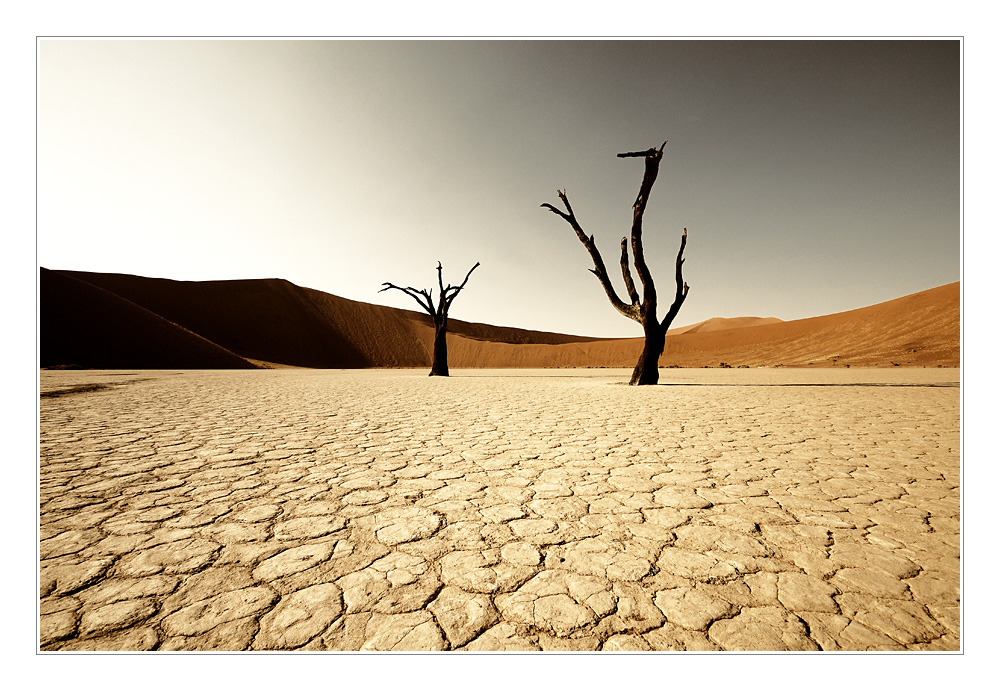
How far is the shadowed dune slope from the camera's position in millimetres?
19406

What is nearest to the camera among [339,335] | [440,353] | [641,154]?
[641,154]

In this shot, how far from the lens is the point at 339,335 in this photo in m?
45.0

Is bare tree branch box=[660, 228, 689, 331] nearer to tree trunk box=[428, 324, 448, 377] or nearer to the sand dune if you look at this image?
tree trunk box=[428, 324, 448, 377]

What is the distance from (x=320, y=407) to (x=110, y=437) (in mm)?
2695

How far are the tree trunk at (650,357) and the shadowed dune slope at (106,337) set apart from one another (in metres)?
25.0

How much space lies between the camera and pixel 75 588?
1493 mm

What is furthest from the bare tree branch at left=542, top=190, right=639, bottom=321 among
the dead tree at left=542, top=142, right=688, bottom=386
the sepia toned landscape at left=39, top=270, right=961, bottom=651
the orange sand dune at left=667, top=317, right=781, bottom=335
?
the orange sand dune at left=667, top=317, right=781, bottom=335

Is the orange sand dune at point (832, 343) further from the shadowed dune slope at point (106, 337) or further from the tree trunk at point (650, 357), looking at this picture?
the shadowed dune slope at point (106, 337)

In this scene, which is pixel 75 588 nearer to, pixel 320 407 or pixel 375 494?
pixel 375 494

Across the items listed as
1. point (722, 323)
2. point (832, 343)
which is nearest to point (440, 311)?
point (832, 343)

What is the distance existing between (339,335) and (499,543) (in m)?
47.1

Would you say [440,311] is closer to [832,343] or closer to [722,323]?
[832,343]

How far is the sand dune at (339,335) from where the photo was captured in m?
21.6
